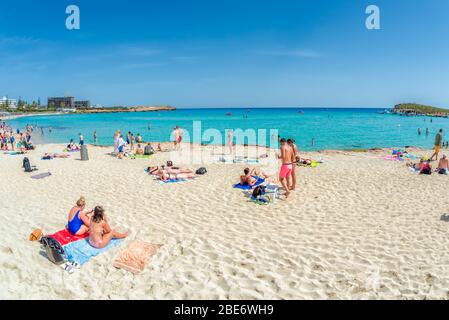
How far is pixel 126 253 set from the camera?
4898 mm

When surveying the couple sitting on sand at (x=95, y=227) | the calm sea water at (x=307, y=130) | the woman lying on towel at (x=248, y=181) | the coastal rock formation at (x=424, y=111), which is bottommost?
the couple sitting on sand at (x=95, y=227)

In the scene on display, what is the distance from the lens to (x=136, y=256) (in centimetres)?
483

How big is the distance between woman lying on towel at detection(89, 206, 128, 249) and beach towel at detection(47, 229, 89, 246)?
401mm

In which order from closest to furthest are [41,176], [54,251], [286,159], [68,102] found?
[54,251] → [286,159] → [41,176] → [68,102]

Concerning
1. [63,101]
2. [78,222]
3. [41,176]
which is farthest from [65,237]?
[63,101]

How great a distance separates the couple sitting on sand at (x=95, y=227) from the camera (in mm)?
5301

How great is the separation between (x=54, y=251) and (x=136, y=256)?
1.34 meters

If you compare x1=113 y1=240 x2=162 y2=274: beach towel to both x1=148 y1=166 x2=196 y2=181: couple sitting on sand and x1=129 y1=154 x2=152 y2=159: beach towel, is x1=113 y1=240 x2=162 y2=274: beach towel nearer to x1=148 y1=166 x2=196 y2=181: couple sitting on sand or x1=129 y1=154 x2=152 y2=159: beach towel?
x1=148 y1=166 x2=196 y2=181: couple sitting on sand

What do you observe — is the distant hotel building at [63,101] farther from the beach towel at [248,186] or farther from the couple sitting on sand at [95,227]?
the couple sitting on sand at [95,227]

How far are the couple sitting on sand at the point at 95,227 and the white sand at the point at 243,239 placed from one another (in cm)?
39

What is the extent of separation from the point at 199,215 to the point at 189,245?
5.68 ft

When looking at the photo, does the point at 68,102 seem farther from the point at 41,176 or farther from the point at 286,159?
the point at 286,159

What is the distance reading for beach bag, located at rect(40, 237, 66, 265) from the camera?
4.72 m

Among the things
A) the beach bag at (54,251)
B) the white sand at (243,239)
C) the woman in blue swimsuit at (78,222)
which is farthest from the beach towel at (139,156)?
the beach bag at (54,251)
